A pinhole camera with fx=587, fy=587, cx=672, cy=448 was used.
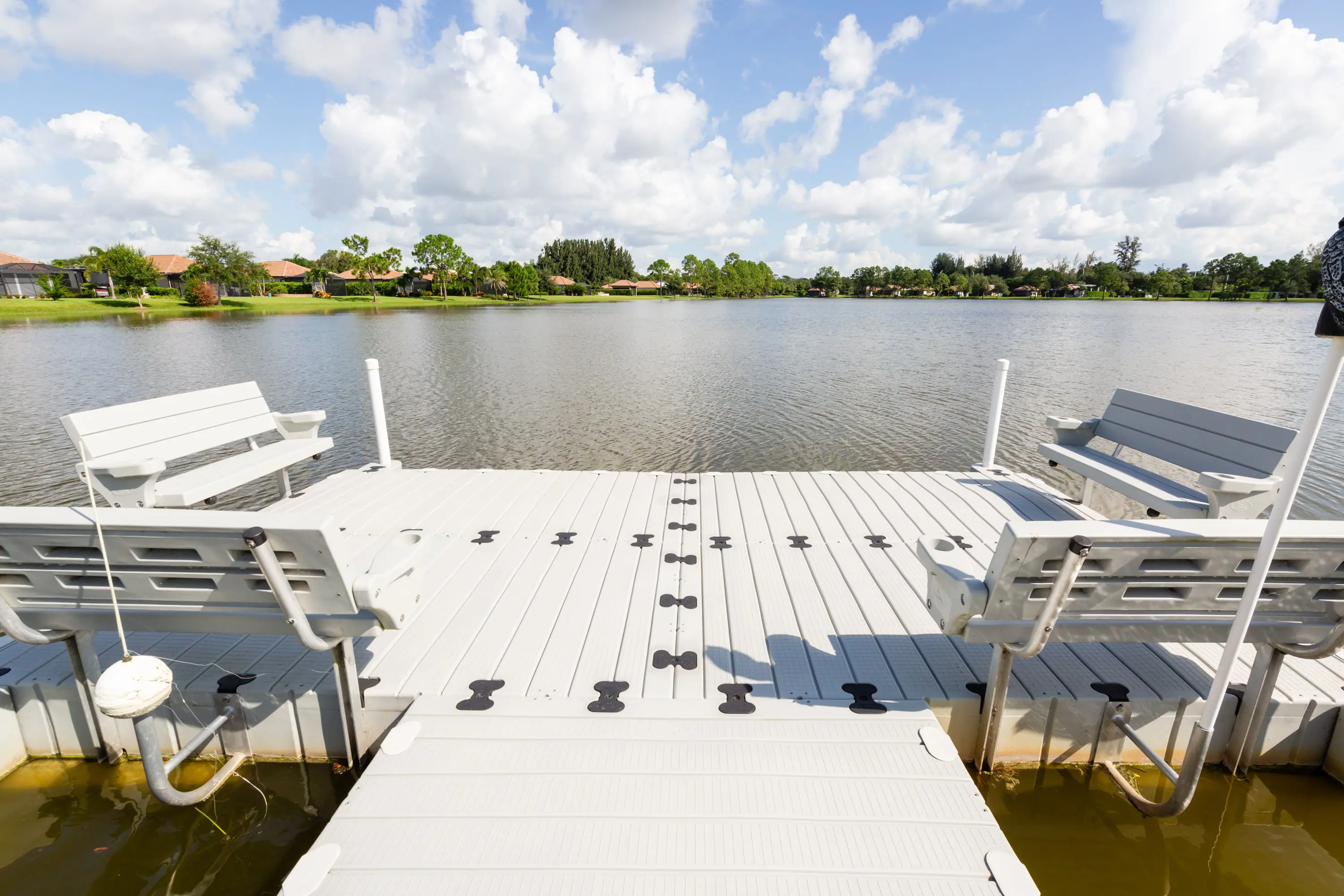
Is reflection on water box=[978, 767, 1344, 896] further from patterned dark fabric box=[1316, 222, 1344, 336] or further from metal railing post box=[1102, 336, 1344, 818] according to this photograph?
patterned dark fabric box=[1316, 222, 1344, 336]

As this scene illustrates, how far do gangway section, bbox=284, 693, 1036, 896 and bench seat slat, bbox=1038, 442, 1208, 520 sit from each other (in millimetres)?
3116

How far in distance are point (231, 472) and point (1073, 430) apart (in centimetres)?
790

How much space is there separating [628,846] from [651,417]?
1083 cm

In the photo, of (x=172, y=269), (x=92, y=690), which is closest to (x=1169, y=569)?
(x=92, y=690)

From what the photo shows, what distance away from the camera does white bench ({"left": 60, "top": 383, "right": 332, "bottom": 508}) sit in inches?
170

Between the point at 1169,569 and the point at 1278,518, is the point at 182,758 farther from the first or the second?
the point at 1278,518

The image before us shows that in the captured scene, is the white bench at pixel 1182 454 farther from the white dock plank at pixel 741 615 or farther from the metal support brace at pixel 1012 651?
the white dock plank at pixel 741 615

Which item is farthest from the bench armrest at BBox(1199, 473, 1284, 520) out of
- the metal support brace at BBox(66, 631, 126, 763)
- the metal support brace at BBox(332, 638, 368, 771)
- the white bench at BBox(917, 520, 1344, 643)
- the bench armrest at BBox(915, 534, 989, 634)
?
the metal support brace at BBox(66, 631, 126, 763)

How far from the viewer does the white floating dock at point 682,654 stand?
9.29 ft

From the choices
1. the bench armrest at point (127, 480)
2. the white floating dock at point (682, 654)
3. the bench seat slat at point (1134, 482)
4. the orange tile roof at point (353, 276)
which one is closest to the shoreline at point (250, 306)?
the orange tile roof at point (353, 276)

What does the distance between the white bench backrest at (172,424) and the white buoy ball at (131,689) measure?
2.39 meters

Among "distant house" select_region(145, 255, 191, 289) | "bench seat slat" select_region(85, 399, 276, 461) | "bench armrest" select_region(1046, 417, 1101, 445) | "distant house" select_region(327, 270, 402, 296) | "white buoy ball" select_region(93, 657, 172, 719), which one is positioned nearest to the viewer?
"white buoy ball" select_region(93, 657, 172, 719)

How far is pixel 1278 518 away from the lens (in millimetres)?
1975

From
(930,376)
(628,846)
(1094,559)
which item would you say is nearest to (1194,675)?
(1094,559)
